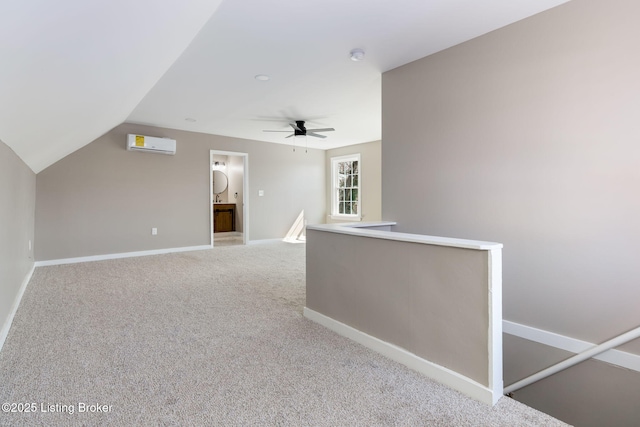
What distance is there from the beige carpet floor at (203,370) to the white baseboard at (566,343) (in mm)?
1049

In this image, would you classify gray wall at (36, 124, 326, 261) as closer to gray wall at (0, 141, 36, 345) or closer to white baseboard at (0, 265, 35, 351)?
white baseboard at (0, 265, 35, 351)

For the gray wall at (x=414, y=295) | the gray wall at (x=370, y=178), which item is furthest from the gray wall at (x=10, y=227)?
the gray wall at (x=370, y=178)

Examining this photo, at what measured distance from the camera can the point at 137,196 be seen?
217 inches

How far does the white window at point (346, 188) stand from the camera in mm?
7625

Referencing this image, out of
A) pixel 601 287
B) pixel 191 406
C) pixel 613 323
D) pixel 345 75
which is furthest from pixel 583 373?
pixel 345 75

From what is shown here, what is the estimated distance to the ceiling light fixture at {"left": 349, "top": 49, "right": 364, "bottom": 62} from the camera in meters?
2.89

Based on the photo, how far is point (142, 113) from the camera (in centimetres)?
480

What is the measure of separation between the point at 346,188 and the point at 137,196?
455 cm

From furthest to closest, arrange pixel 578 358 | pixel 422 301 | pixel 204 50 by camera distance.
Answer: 1. pixel 204 50
2. pixel 578 358
3. pixel 422 301

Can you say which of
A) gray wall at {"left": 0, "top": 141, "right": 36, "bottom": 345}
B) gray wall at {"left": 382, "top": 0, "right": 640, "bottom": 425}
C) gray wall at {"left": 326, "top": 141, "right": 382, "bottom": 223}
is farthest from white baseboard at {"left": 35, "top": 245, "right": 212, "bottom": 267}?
gray wall at {"left": 382, "top": 0, "right": 640, "bottom": 425}

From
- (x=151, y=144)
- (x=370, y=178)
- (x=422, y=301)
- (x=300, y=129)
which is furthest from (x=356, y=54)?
(x=370, y=178)

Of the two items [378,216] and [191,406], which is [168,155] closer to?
[378,216]

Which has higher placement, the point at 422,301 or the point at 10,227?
the point at 10,227

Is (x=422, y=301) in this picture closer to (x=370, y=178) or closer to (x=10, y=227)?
(x=10, y=227)
